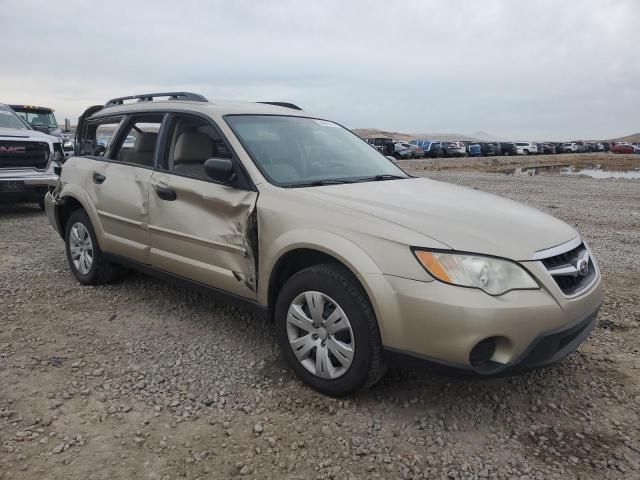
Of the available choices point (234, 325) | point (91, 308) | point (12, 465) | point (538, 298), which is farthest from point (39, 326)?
point (538, 298)

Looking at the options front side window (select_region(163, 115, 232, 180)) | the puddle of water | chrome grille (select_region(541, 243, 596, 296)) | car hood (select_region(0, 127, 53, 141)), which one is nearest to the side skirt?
front side window (select_region(163, 115, 232, 180))

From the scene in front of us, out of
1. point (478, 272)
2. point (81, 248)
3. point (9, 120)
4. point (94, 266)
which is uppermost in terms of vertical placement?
point (9, 120)

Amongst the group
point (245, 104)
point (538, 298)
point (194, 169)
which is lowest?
point (538, 298)

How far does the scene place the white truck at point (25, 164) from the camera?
8461mm

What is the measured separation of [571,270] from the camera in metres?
2.87

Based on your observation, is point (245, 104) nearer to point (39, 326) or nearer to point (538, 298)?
point (39, 326)

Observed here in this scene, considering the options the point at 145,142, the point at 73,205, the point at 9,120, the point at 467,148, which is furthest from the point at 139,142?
the point at 467,148

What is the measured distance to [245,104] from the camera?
434 centimetres

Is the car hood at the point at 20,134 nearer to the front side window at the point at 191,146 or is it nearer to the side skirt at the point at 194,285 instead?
the side skirt at the point at 194,285

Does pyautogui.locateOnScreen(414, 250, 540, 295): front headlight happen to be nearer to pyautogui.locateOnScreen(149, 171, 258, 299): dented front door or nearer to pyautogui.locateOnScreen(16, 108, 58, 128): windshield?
pyautogui.locateOnScreen(149, 171, 258, 299): dented front door

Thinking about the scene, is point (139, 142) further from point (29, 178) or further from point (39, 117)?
point (39, 117)

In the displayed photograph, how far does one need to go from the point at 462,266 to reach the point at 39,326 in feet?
10.5

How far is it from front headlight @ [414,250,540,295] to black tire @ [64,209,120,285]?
3281mm

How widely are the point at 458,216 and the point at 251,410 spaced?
158 centimetres
